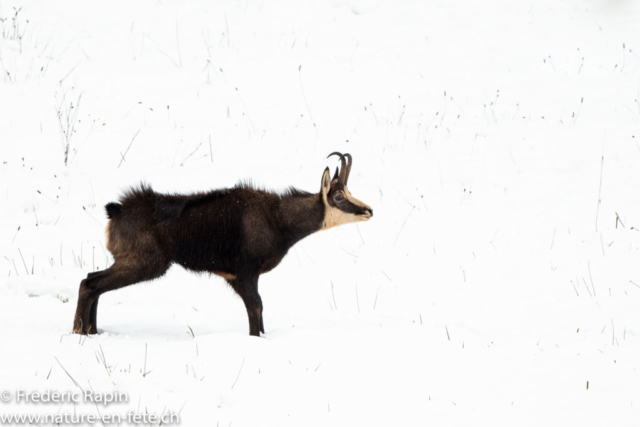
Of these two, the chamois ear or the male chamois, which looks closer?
the male chamois

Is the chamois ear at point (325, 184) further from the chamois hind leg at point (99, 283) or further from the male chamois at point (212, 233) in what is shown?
the chamois hind leg at point (99, 283)

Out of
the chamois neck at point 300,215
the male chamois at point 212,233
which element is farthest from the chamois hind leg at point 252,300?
the chamois neck at point 300,215

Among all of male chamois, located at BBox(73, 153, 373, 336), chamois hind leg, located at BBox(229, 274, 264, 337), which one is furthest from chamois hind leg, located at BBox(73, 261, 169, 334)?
chamois hind leg, located at BBox(229, 274, 264, 337)

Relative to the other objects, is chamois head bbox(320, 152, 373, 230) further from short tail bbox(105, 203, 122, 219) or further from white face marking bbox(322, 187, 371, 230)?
short tail bbox(105, 203, 122, 219)

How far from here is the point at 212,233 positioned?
6.05 m

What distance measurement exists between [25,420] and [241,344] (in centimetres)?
183

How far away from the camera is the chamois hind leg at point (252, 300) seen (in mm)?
6039

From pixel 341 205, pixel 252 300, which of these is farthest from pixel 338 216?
pixel 252 300

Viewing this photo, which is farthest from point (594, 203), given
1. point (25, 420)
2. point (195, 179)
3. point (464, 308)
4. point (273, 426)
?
point (25, 420)

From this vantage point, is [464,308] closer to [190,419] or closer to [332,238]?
[332,238]

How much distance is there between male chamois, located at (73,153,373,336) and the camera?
5863 millimetres

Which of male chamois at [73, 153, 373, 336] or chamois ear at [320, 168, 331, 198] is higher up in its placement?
chamois ear at [320, 168, 331, 198]

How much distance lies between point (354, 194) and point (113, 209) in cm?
473

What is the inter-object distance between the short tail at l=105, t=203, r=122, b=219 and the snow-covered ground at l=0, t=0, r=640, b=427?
104 cm
